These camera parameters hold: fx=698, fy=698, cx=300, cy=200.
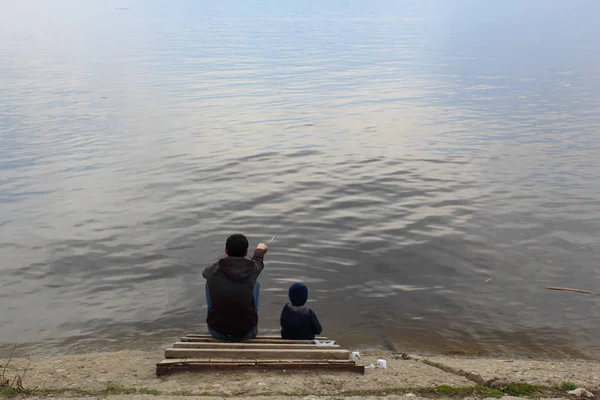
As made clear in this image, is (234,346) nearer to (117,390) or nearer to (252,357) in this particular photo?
(252,357)

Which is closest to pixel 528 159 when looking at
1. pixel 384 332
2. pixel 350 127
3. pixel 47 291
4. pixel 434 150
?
pixel 434 150

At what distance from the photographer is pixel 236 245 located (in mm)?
7660

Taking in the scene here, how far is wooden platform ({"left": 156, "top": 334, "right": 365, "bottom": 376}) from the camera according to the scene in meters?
7.00

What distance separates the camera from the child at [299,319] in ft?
26.4

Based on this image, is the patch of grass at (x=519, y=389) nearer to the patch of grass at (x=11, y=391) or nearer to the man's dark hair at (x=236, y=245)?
the man's dark hair at (x=236, y=245)

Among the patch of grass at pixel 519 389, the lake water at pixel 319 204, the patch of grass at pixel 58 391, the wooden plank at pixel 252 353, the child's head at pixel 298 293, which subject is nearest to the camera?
the patch of grass at pixel 58 391

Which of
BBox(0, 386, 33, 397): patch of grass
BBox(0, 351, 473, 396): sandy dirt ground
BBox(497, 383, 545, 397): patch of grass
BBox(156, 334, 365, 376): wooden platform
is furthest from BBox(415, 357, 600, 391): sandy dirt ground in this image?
BBox(0, 386, 33, 397): patch of grass

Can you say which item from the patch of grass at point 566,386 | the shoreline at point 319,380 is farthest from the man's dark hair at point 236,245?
the patch of grass at point 566,386

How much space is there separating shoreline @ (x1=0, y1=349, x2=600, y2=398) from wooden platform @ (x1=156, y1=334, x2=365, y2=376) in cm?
7

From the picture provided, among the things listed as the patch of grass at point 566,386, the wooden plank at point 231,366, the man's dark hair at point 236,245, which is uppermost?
the man's dark hair at point 236,245

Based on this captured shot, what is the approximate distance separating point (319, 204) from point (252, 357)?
925 cm

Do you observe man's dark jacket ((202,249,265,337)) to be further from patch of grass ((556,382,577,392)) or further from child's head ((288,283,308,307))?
patch of grass ((556,382,577,392))

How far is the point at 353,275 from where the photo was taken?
12.3 m

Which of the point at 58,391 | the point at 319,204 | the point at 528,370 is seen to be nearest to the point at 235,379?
the point at 58,391
